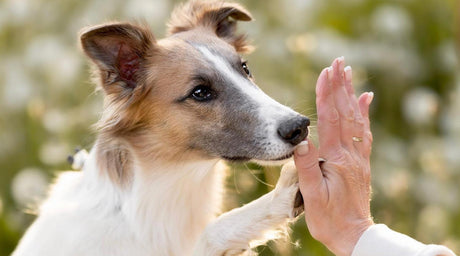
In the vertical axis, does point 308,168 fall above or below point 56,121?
above

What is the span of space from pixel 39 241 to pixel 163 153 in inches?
26.6

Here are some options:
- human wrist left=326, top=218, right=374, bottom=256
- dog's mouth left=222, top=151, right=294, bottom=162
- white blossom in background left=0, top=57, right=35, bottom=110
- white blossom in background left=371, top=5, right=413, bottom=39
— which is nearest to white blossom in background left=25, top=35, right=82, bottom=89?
white blossom in background left=0, top=57, right=35, bottom=110

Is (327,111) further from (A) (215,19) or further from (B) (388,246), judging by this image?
(A) (215,19)

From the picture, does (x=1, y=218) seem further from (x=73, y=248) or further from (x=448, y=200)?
(x=448, y=200)

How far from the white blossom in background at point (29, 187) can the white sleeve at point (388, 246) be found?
121 inches

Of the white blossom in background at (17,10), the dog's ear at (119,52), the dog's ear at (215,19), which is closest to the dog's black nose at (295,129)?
the dog's ear at (119,52)

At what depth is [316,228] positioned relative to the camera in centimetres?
288

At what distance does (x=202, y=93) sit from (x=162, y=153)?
1.17ft

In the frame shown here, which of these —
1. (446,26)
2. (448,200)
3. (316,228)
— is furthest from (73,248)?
(446,26)

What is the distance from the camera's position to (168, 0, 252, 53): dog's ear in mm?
3895

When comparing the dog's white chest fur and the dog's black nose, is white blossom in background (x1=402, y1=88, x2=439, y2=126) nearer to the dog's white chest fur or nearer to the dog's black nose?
the dog's white chest fur

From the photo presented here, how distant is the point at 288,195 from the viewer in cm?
305

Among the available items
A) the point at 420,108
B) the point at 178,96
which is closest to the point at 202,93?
the point at 178,96

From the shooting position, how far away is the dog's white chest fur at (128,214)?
3.30m
